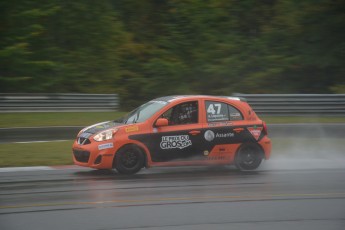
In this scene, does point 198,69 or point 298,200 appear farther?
point 198,69

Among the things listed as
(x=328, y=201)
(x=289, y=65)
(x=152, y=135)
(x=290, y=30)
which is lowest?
(x=328, y=201)

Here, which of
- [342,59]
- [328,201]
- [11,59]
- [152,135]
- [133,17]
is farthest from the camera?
[133,17]

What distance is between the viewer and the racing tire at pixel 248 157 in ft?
39.3

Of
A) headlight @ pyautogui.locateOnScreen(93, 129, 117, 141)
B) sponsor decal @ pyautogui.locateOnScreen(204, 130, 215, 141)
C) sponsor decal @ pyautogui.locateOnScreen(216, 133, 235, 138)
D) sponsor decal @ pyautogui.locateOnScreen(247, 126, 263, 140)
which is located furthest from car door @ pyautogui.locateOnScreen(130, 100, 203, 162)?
sponsor decal @ pyautogui.locateOnScreen(247, 126, 263, 140)

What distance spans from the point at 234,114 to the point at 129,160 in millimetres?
2500

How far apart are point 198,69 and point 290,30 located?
17.7 feet

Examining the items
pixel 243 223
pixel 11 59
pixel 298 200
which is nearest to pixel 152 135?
pixel 298 200

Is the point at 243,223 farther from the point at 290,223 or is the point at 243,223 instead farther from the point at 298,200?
the point at 298,200

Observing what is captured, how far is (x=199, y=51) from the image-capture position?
29906 millimetres

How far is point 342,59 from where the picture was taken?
29234 mm

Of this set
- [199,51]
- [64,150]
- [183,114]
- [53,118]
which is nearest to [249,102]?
[53,118]

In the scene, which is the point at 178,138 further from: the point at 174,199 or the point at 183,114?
the point at 174,199

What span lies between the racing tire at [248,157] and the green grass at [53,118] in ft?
28.8

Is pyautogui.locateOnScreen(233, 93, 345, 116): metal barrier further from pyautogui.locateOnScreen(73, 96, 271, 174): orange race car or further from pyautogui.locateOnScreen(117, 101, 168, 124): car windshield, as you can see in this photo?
pyautogui.locateOnScreen(117, 101, 168, 124): car windshield
